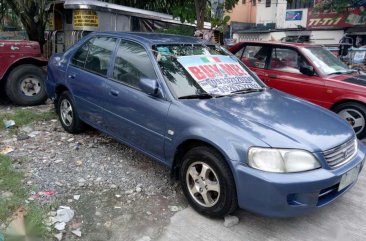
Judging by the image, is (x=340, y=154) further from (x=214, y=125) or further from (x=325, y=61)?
(x=325, y=61)

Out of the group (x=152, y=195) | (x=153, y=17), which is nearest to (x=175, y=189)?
(x=152, y=195)

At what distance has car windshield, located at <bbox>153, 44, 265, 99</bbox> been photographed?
3.59 m

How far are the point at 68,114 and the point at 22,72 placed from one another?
1.97 metres

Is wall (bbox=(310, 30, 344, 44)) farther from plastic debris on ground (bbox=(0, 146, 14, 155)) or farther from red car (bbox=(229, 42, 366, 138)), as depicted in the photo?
plastic debris on ground (bbox=(0, 146, 14, 155))

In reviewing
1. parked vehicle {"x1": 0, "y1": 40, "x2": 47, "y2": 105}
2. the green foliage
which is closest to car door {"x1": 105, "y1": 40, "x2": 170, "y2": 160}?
the green foliage

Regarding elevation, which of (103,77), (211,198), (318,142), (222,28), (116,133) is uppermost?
(222,28)

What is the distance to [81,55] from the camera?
4855 mm

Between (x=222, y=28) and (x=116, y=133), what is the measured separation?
4.18 meters

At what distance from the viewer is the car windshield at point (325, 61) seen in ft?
19.8

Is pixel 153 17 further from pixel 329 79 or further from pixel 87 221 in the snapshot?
pixel 87 221

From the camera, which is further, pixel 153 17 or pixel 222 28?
pixel 153 17

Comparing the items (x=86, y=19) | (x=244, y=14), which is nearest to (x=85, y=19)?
(x=86, y=19)

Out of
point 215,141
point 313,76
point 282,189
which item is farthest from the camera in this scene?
point 313,76

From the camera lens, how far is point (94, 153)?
181 inches
